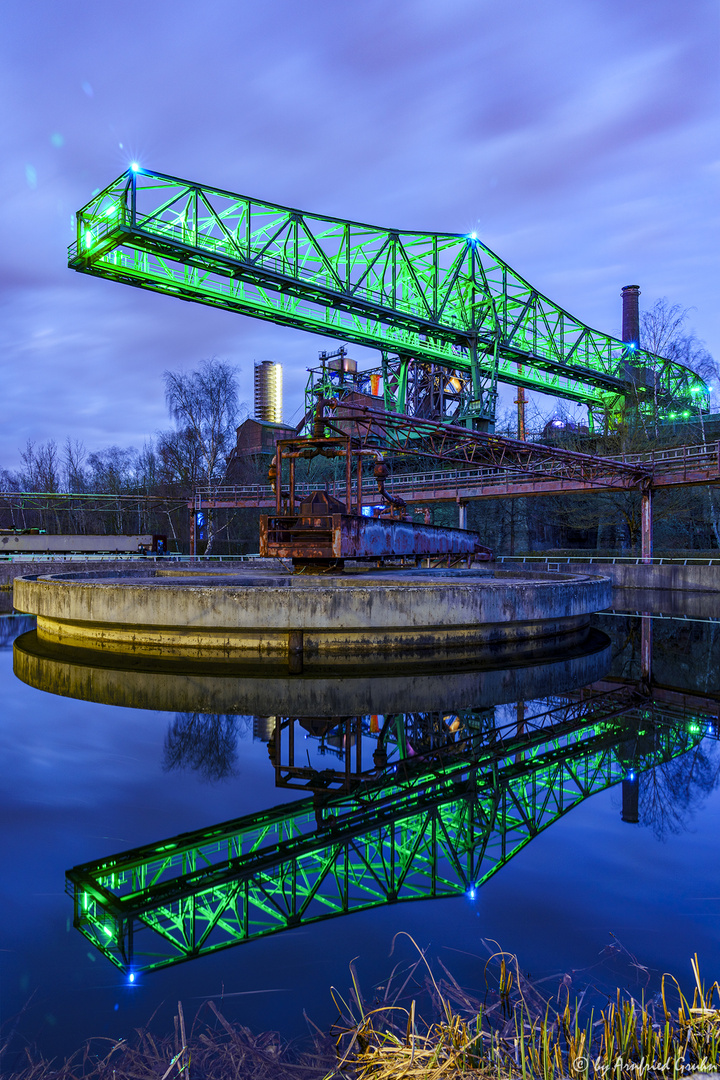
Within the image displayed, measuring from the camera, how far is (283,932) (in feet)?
10.4

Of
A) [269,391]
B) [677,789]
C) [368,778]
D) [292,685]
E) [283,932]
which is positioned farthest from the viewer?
[269,391]

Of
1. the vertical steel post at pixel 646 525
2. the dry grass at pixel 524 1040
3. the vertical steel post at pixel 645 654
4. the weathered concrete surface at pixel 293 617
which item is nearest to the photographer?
the dry grass at pixel 524 1040

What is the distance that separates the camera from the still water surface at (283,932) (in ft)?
8.95

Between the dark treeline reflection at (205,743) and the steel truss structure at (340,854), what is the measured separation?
1115 millimetres

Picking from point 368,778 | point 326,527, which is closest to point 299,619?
point 368,778

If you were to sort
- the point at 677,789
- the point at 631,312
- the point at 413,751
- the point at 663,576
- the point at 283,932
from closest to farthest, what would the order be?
the point at 283,932 < the point at 677,789 < the point at 413,751 < the point at 663,576 < the point at 631,312

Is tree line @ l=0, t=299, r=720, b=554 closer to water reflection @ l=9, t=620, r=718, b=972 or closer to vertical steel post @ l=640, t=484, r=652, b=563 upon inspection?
vertical steel post @ l=640, t=484, r=652, b=563

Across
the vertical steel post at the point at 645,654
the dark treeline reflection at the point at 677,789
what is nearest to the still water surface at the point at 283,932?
the dark treeline reflection at the point at 677,789

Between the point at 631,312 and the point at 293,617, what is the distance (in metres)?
57.4

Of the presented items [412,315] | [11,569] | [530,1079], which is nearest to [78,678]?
[530,1079]

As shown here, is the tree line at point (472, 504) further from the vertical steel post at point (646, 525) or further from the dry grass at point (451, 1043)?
the dry grass at point (451, 1043)

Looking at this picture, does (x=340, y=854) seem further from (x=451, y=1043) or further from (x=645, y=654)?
(x=645, y=654)

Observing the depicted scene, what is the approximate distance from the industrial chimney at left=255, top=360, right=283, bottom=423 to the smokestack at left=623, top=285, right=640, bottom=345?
36953 mm

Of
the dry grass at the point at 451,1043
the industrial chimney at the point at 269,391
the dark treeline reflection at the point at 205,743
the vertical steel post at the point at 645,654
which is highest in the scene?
the industrial chimney at the point at 269,391
